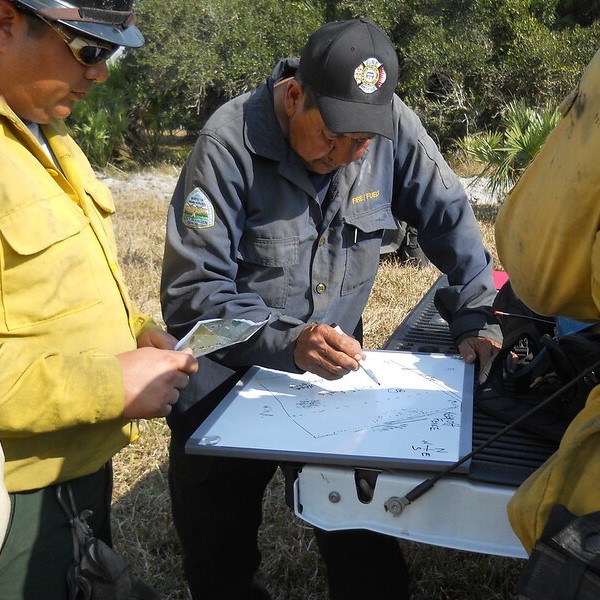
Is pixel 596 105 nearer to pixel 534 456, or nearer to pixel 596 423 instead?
pixel 596 423

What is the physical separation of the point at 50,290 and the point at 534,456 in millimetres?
1078

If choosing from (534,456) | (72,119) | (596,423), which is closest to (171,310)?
(534,456)

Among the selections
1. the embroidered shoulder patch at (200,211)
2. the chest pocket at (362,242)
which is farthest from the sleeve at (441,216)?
the embroidered shoulder patch at (200,211)

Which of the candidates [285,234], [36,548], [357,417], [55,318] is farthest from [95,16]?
[36,548]

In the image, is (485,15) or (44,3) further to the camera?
(485,15)

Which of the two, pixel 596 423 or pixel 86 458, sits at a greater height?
pixel 596 423

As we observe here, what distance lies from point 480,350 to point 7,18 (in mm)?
1481

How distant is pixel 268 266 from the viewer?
96.3 inches

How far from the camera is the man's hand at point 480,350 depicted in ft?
7.35

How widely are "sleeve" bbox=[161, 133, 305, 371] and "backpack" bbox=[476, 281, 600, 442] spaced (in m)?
0.57

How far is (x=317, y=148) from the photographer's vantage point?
7.71ft

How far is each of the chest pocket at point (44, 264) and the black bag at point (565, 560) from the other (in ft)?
3.52

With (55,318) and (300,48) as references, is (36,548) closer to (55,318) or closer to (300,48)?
(55,318)

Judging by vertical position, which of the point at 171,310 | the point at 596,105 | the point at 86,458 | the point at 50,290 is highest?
the point at 596,105
